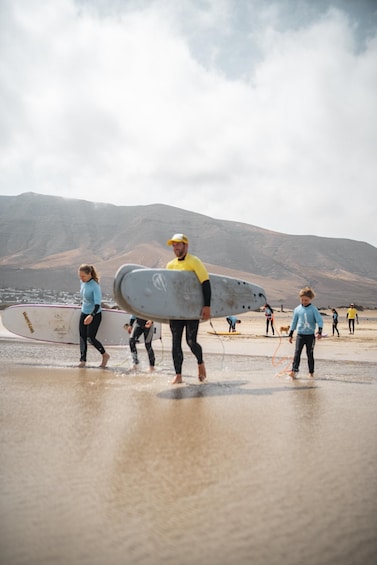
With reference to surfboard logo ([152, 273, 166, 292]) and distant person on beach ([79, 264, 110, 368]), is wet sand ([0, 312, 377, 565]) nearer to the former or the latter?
surfboard logo ([152, 273, 166, 292])

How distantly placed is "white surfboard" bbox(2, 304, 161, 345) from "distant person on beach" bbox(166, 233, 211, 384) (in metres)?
3.17

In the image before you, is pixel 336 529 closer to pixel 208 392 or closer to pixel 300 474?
pixel 300 474

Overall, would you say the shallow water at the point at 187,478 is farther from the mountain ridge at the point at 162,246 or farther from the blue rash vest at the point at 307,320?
the mountain ridge at the point at 162,246

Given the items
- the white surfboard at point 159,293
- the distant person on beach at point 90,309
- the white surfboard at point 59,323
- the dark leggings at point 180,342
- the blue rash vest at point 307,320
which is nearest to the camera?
the dark leggings at point 180,342

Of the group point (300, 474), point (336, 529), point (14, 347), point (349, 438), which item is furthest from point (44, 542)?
point (14, 347)

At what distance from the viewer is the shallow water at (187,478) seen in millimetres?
1566

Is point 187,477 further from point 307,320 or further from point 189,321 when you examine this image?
point 307,320

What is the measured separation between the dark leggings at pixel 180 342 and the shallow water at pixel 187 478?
818 mm

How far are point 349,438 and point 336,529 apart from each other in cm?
131

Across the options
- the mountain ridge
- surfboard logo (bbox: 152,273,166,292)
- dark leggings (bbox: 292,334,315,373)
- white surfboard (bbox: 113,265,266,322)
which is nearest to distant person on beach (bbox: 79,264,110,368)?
white surfboard (bbox: 113,265,266,322)

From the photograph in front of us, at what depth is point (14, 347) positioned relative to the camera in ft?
29.9

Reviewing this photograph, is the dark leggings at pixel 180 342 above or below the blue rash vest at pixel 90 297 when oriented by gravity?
below

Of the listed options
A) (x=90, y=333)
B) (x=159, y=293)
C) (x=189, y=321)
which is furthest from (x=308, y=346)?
(x=90, y=333)

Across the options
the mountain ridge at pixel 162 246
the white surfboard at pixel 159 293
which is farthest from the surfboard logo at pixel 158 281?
the mountain ridge at pixel 162 246
